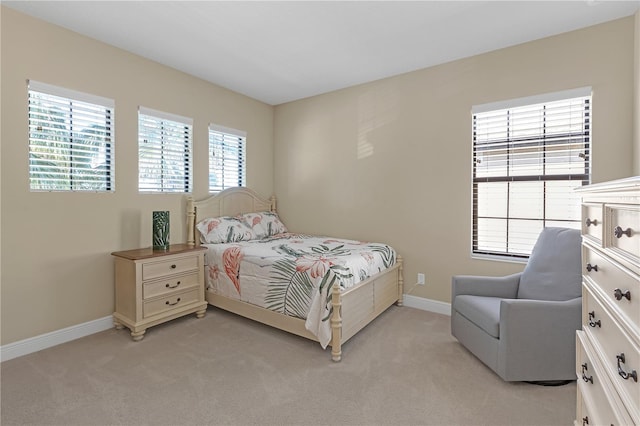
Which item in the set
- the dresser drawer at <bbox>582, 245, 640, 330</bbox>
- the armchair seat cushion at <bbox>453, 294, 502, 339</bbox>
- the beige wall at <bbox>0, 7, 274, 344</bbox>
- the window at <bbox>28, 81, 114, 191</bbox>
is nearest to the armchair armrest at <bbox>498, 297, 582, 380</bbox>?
the armchair seat cushion at <bbox>453, 294, 502, 339</bbox>

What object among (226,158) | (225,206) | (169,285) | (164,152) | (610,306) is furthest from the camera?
(226,158)

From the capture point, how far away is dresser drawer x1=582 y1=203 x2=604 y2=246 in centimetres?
112

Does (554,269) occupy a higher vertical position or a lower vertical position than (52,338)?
higher

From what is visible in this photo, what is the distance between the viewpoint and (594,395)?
1155 mm

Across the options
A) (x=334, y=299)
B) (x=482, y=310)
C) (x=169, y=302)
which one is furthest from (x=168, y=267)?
(x=482, y=310)

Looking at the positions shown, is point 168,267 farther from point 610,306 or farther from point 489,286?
point 610,306

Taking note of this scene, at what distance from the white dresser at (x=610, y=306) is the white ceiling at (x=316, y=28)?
75.0 inches

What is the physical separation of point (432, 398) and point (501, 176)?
7.09 ft

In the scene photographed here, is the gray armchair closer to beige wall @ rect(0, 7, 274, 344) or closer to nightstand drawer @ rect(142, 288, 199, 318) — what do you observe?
nightstand drawer @ rect(142, 288, 199, 318)

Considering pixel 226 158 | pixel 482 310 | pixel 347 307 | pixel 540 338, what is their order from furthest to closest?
pixel 226 158, pixel 347 307, pixel 482 310, pixel 540 338

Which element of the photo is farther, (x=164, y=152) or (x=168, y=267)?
(x=164, y=152)

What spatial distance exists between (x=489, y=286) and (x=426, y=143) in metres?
1.61

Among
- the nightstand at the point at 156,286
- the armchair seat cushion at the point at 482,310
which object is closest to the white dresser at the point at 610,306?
the armchair seat cushion at the point at 482,310

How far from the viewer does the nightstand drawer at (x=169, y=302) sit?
2.71 meters
